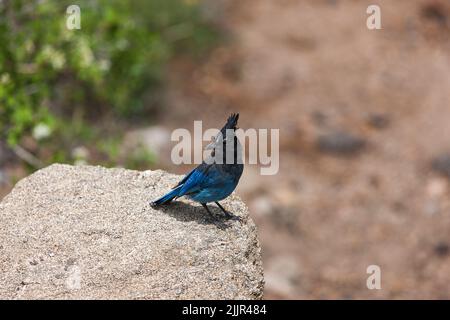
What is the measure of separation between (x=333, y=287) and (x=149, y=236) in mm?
5297

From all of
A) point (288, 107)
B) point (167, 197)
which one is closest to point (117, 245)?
point (167, 197)

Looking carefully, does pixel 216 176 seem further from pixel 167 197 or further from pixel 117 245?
pixel 117 245

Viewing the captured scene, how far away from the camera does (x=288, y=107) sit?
13258 millimetres

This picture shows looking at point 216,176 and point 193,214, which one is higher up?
point 216,176

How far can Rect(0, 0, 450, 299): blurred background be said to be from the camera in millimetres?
9539

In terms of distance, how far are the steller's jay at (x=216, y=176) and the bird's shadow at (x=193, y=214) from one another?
0.37ft

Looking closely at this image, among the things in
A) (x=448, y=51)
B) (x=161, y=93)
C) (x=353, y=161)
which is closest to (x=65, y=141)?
(x=161, y=93)

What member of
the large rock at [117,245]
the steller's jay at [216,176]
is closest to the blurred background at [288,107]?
the large rock at [117,245]

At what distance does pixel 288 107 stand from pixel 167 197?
783 centimetres

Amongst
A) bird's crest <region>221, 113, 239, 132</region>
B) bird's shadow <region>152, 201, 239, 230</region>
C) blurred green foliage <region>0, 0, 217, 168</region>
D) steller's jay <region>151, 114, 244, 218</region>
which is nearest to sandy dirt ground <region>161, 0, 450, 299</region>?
blurred green foliage <region>0, 0, 217, 168</region>

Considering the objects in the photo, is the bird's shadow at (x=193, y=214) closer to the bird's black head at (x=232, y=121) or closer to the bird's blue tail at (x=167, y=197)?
the bird's blue tail at (x=167, y=197)

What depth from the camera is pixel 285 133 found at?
12797 mm

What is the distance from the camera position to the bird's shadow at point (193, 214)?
5676 millimetres
